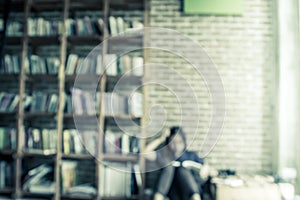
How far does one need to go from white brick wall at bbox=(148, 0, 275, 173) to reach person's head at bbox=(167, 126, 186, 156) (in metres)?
0.17

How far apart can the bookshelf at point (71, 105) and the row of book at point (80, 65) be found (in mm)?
11

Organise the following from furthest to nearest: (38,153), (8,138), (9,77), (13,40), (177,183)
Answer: (9,77) < (13,40) < (8,138) < (38,153) < (177,183)

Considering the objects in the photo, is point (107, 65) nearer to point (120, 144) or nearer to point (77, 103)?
point (77, 103)

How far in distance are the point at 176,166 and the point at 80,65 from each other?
1526mm

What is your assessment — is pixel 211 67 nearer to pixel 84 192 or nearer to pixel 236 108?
pixel 236 108

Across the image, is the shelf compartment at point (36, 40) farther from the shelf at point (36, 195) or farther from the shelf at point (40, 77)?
the shelf at point (36, 195)

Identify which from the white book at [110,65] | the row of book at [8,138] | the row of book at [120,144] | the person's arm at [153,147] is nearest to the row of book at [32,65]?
the white book at [110,65]

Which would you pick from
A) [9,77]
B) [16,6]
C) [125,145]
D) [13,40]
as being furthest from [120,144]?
[16,6]

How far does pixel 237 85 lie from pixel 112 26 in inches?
62.5

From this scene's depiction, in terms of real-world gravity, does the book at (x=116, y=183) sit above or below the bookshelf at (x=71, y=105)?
below

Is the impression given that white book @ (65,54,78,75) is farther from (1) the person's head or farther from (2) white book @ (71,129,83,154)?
(1) the person's head

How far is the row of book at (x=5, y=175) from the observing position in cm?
342

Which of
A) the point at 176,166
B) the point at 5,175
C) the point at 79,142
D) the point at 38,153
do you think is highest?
the point at 79,142

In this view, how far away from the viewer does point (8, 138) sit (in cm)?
348
